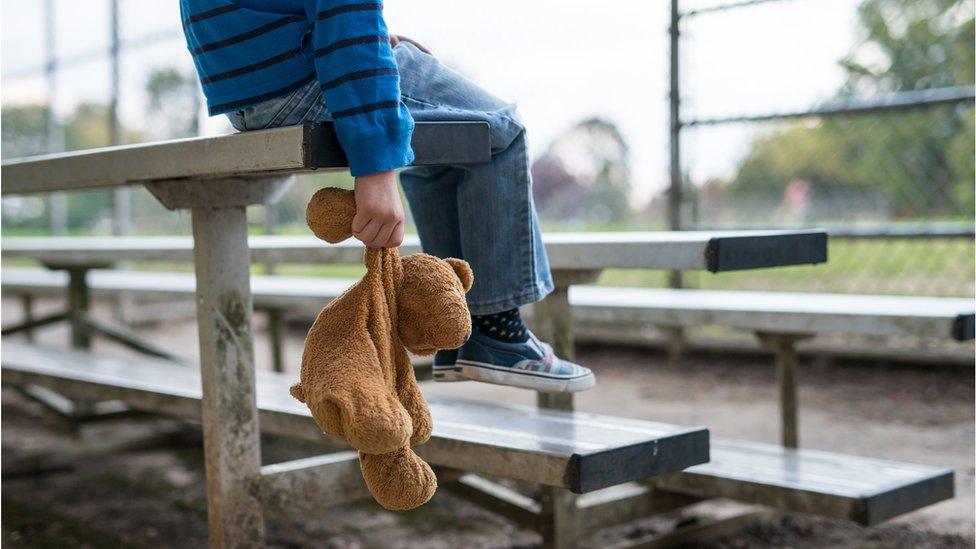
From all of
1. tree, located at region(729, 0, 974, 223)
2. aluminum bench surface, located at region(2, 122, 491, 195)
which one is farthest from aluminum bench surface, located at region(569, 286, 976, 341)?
tree, located at region(729, 0, 974, 223)

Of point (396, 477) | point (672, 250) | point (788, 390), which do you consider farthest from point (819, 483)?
point (396, 477)

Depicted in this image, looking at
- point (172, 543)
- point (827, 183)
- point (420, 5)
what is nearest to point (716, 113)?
point (827, 183)

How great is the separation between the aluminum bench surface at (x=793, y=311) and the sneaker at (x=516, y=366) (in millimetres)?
888

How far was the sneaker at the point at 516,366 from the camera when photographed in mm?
1835

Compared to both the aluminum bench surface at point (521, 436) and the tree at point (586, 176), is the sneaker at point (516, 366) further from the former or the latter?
the tree at point (586, 176)

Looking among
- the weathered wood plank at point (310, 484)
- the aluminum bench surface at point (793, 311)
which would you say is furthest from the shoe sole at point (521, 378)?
the aluminum bench surface at point (793, 311)

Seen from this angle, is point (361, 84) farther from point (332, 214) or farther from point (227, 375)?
point (227, 375)

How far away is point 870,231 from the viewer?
420 cm

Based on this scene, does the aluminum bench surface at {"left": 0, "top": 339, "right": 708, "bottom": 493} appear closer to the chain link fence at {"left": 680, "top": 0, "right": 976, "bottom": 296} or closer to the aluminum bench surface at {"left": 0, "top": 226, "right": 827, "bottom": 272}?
the aluminum bench surface at {"left": 0, "top": 226, "right": 827, "bottom": 272}

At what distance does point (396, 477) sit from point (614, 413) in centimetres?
290

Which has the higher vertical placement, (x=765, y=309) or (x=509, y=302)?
(x=509, y=302)

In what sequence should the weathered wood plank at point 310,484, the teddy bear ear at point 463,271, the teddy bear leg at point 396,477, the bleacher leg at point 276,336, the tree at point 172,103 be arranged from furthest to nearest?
the tree at point 172,103
the bleacher leg at point 276,336
the weathered wood plank at point 310,484
the teddy bear ear at point 463,271
the teddy bear leg at point 396,477

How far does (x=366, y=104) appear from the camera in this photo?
1.40 meters

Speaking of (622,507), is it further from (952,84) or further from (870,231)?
(952,84)
